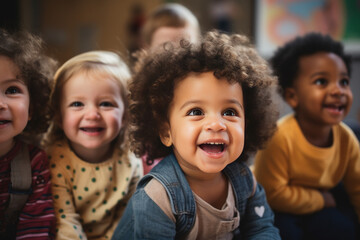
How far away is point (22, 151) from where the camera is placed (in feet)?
3.20

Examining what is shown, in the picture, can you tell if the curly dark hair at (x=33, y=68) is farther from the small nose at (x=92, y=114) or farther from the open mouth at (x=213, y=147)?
the open mouth at (x=213, y=147)

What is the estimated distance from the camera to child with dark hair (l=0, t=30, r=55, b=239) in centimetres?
90

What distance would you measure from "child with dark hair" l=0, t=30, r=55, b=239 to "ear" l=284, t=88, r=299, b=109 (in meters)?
0.86

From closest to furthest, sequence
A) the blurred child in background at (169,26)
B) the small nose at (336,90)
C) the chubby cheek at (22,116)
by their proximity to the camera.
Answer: the chubby cheek at (22,116) < the small nose at (336,90) < the blurred child in background at (169,26)

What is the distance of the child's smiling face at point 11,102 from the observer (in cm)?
88

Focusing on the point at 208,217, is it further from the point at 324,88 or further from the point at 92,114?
the point at 324,88

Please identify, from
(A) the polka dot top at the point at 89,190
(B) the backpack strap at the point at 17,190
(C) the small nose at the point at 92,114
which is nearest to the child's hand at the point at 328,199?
(A) the polka dot top at the point at 89,190

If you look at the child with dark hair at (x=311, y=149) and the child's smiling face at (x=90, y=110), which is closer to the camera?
the child's smiling face at (x=90, y=110)

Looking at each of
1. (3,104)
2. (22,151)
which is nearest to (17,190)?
(22,151)

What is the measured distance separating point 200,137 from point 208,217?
23 centimetres

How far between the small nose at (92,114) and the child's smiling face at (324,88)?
727mm

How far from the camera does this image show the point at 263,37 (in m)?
2.99

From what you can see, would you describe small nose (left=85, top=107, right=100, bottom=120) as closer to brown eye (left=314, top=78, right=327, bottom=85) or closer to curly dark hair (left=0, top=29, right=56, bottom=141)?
curly dark hair (left=0, top=29, right=56, bottom=141)

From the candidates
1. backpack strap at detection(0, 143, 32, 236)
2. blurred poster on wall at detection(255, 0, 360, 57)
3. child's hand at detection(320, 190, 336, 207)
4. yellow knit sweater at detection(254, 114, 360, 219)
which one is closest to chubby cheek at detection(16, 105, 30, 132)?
backpack strap at detection(0, 143, 32, 236)
